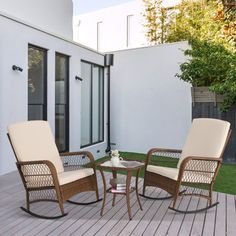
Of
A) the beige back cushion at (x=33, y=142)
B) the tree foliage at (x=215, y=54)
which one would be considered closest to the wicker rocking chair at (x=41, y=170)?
the beige back cushion at (x=33, y=142)

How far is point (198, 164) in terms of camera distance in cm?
418

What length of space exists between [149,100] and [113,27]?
850 cm

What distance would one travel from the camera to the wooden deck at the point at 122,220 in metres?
3.41

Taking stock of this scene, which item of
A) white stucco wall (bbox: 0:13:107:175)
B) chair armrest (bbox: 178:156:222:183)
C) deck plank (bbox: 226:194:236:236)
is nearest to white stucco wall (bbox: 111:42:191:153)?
white stucco wall (bbox: 0:13:107:175)

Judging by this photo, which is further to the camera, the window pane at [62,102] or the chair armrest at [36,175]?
the window pane at [62,102]

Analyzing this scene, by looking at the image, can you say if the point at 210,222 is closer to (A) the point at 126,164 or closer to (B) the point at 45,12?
(A) the point at 126,164

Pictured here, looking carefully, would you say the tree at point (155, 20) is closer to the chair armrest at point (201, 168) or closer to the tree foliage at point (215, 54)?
the tree foliage at point (215, 54)

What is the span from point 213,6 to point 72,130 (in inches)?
225

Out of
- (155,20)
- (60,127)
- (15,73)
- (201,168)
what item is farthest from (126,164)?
(155,20)

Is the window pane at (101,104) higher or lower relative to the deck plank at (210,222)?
higher

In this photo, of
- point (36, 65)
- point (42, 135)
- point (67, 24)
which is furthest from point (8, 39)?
point (67, 24)

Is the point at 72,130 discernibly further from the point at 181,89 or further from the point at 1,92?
the point at 181,89

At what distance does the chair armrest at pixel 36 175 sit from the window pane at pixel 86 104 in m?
4.59

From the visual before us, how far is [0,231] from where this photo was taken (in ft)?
11.2
